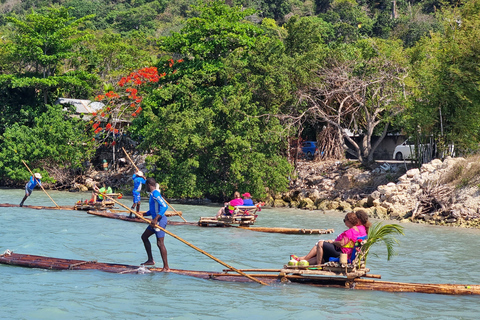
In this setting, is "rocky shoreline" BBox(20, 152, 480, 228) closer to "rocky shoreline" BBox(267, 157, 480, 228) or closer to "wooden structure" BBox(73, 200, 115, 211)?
"rocky shoreline" BBox(267, 157, 480, 228)

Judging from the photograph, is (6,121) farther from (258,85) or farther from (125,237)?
(125,237)

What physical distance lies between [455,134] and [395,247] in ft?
33.1

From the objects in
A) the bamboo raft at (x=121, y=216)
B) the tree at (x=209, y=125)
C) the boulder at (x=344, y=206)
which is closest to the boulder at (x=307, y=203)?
the tree at (x=209, y=125)

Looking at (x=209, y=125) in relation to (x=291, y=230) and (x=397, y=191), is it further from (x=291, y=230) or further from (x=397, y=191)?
(x=291, y=230)

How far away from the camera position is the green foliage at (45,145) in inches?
1310

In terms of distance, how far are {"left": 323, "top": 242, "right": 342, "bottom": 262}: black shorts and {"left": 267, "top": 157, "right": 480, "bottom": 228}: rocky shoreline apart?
12094mm

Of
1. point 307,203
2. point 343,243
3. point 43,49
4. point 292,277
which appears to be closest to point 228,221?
point 307,203

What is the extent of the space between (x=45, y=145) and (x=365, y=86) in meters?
18.4

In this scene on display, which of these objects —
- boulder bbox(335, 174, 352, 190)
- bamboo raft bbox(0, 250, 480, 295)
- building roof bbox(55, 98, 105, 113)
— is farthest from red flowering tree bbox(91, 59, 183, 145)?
bamboo raft bbox(0, 250, 480, 295)

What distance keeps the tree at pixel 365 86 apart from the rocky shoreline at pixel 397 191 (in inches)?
68.4

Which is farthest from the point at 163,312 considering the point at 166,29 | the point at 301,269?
the point at 166,29

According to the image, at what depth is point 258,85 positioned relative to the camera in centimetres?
2794

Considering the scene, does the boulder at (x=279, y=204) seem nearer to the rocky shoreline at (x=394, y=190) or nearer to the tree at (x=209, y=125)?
the rocky shoreline at (x=394, y=190)

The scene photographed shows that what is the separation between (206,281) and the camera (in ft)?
38.1
